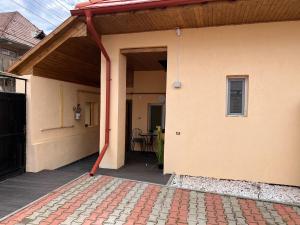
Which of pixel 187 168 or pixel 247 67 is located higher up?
pixel 247 67

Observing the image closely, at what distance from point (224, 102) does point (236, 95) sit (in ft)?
1.23

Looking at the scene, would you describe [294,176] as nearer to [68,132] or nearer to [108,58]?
[108,58]

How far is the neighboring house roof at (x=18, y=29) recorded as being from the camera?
14.2 m

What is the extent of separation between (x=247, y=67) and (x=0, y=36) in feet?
41.4

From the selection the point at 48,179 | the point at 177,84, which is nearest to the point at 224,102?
the point at 177,84

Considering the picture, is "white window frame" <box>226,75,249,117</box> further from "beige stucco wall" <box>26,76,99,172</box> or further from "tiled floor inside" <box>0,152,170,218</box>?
"beige stucco wall" <box>26,76,99,172</box>

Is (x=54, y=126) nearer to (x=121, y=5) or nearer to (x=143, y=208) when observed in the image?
(x=121, y=5)

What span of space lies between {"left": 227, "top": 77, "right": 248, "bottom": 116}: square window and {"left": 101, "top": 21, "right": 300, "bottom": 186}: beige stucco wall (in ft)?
0.57

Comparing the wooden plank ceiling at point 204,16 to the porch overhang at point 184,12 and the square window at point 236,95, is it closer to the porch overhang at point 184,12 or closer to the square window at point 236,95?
the porch overhang at point 184,12

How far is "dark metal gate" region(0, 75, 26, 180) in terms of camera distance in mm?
6355

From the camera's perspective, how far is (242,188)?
19.9ft

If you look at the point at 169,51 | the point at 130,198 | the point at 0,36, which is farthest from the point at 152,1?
the point at 0,36

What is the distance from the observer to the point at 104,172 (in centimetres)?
716

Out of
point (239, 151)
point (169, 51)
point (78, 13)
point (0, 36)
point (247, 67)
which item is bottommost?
point (239, 151)
